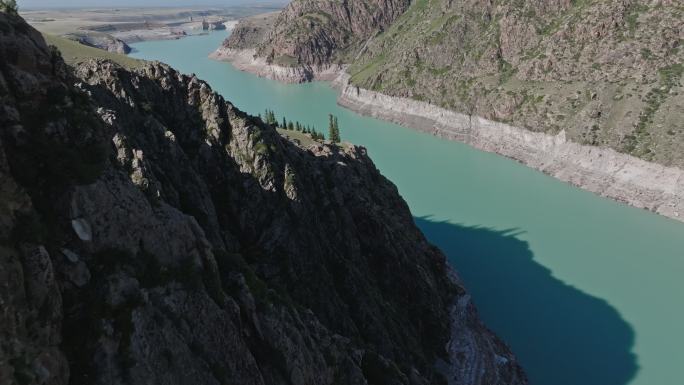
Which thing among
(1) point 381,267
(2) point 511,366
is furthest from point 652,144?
(1) point 381,267

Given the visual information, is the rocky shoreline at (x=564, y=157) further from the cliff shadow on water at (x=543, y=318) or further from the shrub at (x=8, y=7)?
the shrub at (x=8, y=7)

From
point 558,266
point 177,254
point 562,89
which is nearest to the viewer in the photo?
point 177,254

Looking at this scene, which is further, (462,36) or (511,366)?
(462,36)

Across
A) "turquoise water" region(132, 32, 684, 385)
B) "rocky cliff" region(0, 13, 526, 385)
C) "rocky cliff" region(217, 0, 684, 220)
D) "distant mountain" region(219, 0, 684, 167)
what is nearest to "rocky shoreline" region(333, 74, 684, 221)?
"rocky cliff" region(217, 0, 684, 220)

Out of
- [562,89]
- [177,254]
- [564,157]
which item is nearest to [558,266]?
[564,157]

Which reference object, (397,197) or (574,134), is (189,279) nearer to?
(397,197)

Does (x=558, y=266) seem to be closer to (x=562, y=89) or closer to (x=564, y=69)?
(x=562, y=89)
